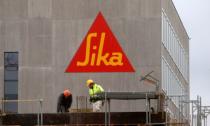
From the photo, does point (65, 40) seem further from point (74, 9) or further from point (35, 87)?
point (35, 87)

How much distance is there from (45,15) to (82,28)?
2650 millimetres

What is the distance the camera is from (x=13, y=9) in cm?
8294

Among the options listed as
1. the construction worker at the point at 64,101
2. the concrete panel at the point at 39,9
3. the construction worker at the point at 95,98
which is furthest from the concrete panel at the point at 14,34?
the construction worker at the point at 95,98

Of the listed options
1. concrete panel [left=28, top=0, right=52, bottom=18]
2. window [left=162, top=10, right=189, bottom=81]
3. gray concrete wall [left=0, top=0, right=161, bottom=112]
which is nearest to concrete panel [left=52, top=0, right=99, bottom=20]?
gray concrete wall [left=0, top=0, right=161, bottom=112]

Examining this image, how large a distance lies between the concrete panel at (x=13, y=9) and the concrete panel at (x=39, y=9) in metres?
0.33

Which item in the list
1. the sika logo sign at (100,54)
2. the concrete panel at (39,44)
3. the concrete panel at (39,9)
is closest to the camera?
the sika logo sign at (100,54)

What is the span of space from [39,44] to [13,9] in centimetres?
286

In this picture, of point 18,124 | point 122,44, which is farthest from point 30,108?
point 18,124

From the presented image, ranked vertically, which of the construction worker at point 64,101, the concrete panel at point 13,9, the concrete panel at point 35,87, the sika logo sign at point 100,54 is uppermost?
the concrete panel at point 13,9

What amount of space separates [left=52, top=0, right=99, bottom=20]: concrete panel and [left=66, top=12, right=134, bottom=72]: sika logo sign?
0.65 metres

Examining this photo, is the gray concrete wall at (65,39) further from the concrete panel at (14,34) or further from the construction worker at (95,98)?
the construction worker at (95,98)

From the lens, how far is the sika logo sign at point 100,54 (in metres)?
78.7

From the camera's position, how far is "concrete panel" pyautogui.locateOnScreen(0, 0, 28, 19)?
82.9 metres

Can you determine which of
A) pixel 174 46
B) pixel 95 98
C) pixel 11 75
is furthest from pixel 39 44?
pixel 95 98
